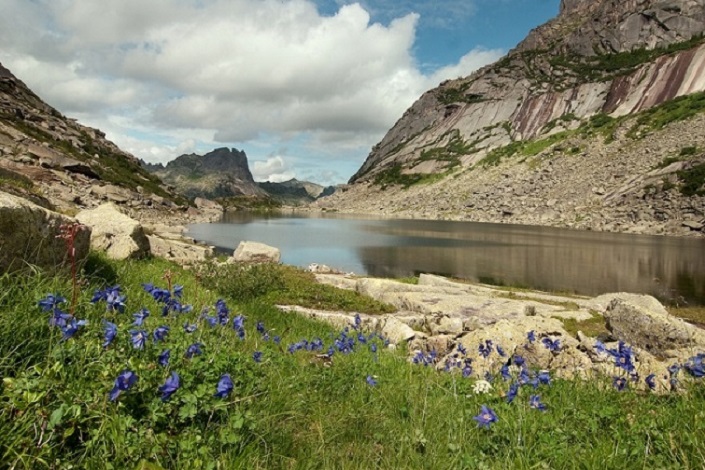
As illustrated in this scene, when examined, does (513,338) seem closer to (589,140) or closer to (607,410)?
(607,410)

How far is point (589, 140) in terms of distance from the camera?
6122 inches

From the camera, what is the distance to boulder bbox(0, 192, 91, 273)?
684 cm

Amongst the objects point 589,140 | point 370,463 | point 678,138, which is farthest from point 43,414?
point 589,140

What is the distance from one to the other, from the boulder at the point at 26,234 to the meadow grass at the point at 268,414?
140cm

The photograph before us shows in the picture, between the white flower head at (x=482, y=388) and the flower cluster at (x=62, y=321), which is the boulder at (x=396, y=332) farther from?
the flower cluster at (x=62, y=321)

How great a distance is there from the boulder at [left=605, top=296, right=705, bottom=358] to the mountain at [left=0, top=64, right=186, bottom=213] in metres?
31.4

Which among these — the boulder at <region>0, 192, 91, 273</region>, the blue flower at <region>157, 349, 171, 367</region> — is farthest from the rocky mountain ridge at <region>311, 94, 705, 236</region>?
the blue flower at <region>157, 349, 171, 367</region>

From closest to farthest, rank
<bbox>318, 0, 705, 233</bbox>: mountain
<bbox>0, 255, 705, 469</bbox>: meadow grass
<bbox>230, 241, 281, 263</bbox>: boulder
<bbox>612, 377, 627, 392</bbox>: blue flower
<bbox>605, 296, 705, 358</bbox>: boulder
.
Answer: <bbox>0, 255, 705, 469</bbox>: meadow grass
<bbox>612, 377, 627, 392</bbox>: blue flower
<bbox>605, 296, 705, 358</bbox>: boulder
<bbox>230, 241, 281, 263</bbox>: boulder
<bbox>318, 0, 705, 233</bbox>: mountain

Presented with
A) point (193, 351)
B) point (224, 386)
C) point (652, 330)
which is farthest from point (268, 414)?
point (652, 330)

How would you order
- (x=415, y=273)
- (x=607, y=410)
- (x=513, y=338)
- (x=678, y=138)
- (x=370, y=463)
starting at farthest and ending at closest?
(x=678, y=138) < (x=415, y=273) < (x=513, y=338) < (x=607, y=410) < (x=370, y=463)

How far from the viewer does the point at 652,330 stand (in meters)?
14.5

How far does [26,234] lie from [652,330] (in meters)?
17.2

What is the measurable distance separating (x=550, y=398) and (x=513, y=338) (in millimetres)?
5400

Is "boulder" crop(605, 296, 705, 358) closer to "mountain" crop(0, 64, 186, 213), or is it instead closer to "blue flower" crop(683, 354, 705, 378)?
"blue flower" crop(683, 354, 705, 378)
